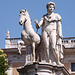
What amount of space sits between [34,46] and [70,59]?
15630 mm

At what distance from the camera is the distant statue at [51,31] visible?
18.0 meters

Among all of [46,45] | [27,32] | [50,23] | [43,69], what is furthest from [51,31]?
[43,69]

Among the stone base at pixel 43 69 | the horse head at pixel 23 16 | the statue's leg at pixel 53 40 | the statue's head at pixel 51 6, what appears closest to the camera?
the stone base at pixel 43 69

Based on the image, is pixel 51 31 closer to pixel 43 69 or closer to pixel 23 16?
pixel 23 16

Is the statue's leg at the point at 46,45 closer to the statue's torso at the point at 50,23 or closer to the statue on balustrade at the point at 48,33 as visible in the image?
the statue on balustrade at the point at 48,33

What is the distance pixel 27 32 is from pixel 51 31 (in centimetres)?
109

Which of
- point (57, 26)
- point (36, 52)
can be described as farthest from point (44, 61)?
point (57, 26)

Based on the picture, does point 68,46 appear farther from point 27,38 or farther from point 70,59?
point 27,38

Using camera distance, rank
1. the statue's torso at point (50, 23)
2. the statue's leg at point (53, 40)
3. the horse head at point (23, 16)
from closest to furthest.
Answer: the statue's leg at point (53, 40), the horse head at point (23, 16), the statue's torso at point (50, 23)

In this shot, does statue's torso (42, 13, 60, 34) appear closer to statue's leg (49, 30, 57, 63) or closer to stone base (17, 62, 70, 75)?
statue's leg (49, 30, 57, 63)

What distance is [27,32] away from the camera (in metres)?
18.1

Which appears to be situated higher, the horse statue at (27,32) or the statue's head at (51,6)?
the statue's head at (51,6)

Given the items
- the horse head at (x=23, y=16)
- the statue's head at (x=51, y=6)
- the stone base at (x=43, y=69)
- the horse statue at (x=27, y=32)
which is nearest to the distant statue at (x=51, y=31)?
the statue's head at (x=51, y=6)

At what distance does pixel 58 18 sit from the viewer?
18391 millimetres
